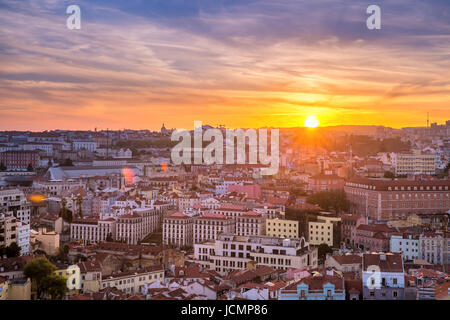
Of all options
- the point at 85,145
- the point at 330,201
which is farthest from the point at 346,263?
the point at 85,145

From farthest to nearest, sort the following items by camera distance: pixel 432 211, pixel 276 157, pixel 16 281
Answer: pixel 276 157, pixel 432 211, pixel 16 281

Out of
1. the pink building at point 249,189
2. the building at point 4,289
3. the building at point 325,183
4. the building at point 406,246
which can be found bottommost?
the building at point 406,246

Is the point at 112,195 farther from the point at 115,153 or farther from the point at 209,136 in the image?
the point at 115,153

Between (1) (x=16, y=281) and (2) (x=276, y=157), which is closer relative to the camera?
(1) (x=16, y=281)

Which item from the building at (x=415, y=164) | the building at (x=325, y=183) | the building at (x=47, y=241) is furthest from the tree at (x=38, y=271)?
the building at (x=415, y=164)

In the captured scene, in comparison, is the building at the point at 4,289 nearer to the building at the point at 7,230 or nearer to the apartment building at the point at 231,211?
the building at the point at 7,230

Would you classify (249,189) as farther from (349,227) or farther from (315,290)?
(315,290)
